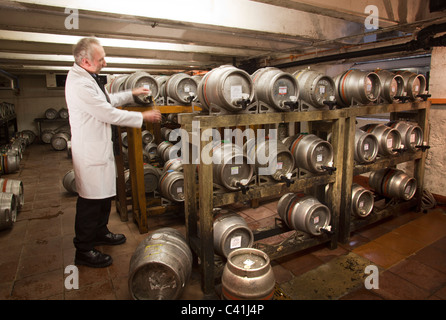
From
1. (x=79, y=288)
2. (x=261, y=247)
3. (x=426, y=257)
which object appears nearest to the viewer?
(x=79, y=288)

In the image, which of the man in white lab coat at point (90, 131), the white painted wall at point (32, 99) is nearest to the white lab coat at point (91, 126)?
the man in white lab coat at point (90, 131)

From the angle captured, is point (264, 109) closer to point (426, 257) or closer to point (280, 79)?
point (280, 79)

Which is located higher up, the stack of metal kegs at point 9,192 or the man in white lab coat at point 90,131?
the man in white lab coat at point 90,131

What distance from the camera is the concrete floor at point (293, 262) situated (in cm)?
287

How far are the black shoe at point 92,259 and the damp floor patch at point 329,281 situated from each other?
2.03 metres

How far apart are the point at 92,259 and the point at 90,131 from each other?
58.2 inches

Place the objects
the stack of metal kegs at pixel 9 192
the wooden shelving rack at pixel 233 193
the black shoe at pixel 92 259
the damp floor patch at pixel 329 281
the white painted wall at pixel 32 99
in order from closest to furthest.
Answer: the wooden shelving rack at pixel 233 193
the damp floor patch at pixel 329 281
the black shoe at pixel 92 259
the stack of metal kegs at pixel 9 192
the white painted wall at pixel 32 99

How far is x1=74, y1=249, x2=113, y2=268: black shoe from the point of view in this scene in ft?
10.7

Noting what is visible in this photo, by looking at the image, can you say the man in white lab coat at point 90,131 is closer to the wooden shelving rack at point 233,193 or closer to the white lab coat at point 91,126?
the white lab coat at point 91,126

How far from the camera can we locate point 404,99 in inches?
161

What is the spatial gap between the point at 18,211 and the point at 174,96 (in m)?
3.51
